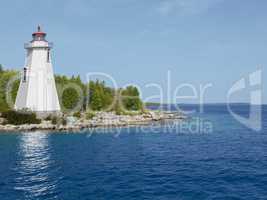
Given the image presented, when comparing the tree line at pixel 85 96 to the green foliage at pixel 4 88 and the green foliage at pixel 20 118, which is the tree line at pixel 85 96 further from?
the green foliage at pixel 20 118

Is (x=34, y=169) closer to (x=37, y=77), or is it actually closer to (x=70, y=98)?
(x=37, y=77)

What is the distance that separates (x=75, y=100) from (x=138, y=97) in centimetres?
2764

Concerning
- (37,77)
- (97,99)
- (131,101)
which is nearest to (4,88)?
(37,77)

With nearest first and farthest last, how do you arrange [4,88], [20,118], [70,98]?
[20,118] < [4,88] < [70,98]

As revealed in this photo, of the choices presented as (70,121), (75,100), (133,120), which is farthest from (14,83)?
(133,120)

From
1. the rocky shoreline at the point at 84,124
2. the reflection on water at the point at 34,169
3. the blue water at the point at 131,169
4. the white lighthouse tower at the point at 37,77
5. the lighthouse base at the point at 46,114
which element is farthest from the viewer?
the lighthouse base at the point at 46,114

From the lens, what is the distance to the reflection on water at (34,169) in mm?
21594

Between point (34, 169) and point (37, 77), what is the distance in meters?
31.2

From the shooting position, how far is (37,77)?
55.5 m

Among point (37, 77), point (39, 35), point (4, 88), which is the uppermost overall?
point (39, 35)

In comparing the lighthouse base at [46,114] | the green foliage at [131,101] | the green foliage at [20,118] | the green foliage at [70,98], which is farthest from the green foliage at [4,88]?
the green foliage at [131,101]

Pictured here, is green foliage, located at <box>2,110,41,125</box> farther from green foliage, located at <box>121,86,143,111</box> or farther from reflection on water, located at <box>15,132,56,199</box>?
green foliage, located at <box>121,86,143,111</box>

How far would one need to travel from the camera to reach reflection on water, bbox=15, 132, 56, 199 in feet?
70.8

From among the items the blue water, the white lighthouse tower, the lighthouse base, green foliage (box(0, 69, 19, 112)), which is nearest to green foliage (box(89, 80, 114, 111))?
green foliage (box(0, 69, 19, 112))
